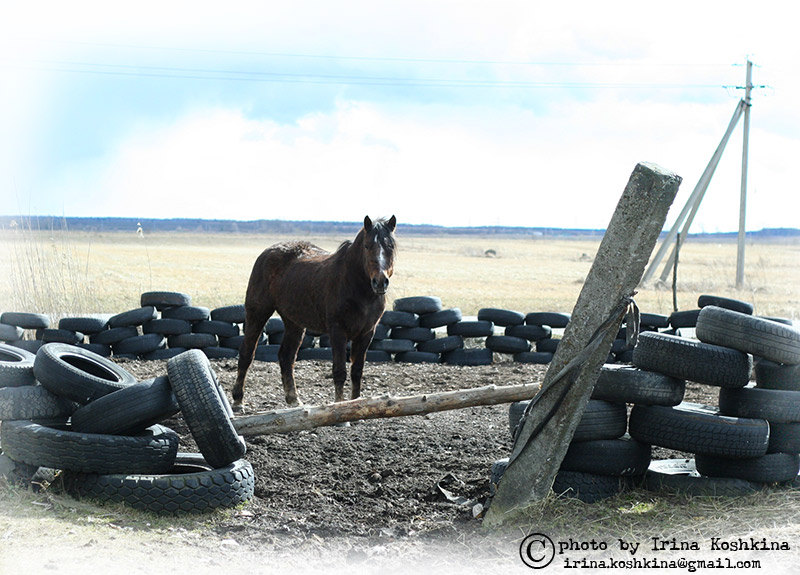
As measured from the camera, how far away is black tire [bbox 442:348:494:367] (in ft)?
41.0

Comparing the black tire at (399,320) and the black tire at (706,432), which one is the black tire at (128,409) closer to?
the black tire at (706,432)

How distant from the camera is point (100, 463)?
5.45 metres

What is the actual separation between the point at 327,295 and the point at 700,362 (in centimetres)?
453

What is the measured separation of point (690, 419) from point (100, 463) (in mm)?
4153

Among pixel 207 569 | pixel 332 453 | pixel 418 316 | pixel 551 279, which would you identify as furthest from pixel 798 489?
pixel 551 279

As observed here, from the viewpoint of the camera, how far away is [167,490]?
17.5ft

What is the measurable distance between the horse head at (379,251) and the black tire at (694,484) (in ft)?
11.0

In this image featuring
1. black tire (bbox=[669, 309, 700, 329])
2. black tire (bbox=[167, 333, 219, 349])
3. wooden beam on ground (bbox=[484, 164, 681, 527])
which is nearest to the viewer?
wooden beam on ground (bbox=[484, 164, 681, 527])

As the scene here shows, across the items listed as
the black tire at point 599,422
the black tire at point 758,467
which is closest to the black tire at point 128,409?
the black tire at point 599,422

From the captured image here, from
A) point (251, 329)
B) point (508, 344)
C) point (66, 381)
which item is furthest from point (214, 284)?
point (66, 381)

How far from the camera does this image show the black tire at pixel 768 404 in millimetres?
5727

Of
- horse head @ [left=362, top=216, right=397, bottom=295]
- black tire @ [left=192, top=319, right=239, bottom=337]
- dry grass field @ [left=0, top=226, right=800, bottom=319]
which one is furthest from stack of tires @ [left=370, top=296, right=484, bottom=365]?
dry grass field @ [left=0, top=226, right=800, bottom=319]

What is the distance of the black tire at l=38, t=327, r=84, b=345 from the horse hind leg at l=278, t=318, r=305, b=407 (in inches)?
164

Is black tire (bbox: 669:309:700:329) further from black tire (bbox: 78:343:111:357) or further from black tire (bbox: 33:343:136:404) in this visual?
black tire (bbox: 33:343:136:404)
